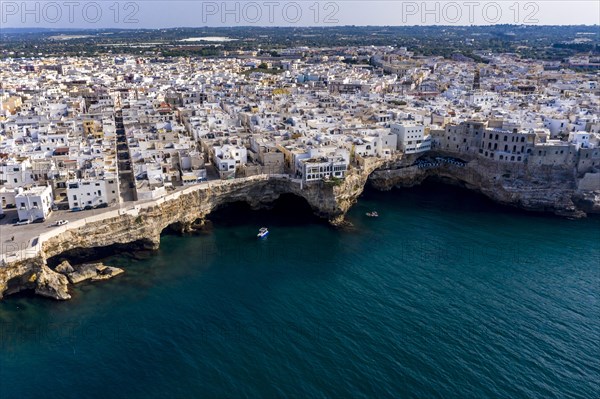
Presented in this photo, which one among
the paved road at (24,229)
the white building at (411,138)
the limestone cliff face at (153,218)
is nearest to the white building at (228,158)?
the limestone cliff face at (153,218)

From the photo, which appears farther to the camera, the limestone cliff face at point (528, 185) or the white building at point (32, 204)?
the limestone cliff face at point (528, 185)

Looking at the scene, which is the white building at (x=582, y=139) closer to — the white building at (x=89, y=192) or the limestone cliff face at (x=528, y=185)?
the limestone cliff face at (x=528, y=185)

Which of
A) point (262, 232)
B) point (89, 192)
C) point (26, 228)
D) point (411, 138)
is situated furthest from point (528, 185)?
point (26, 228)

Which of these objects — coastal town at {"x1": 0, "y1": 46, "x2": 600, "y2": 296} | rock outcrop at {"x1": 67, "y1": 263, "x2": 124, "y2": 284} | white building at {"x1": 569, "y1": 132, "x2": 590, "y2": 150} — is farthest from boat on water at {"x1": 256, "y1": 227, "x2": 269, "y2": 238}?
white building at {"x1": 569, "y1": 132, "x2": 590, "y2": 150}

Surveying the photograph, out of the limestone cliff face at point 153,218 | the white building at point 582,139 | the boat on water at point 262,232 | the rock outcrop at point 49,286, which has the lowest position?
the rock outcrop at point 49,286

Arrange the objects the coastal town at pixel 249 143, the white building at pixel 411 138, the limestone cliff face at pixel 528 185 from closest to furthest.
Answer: the coastal town at pixel 249 143 → the limestone cliff face at pixel 528 185 → the white building at pixel 411 138

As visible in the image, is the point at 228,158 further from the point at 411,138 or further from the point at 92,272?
the point at 411,138

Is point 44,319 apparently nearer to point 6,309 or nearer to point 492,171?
point 6,309
